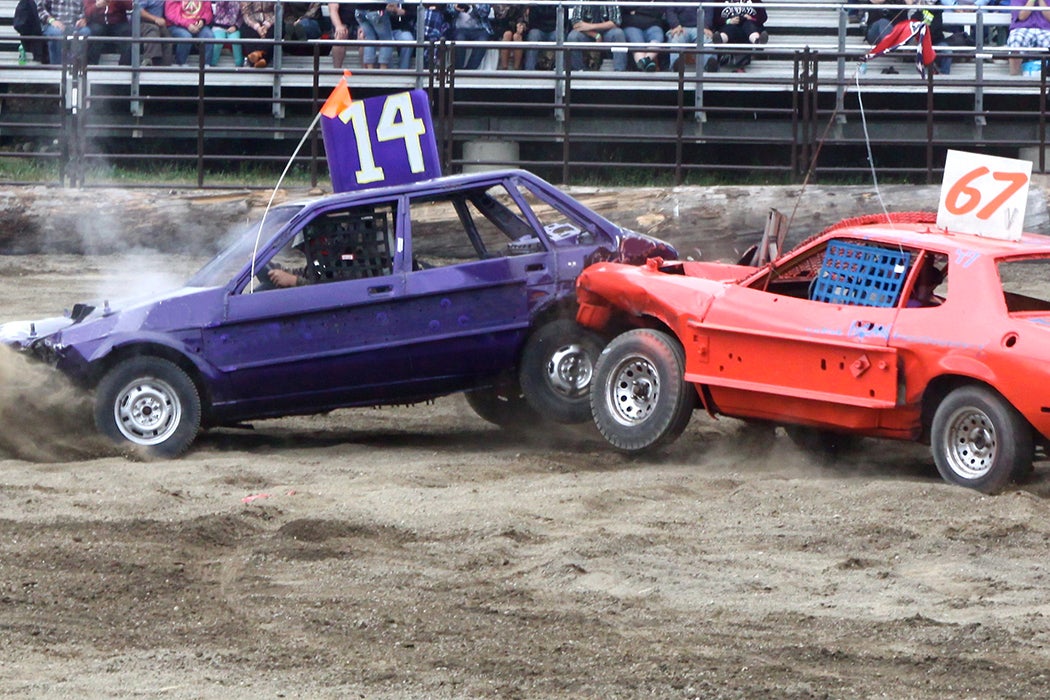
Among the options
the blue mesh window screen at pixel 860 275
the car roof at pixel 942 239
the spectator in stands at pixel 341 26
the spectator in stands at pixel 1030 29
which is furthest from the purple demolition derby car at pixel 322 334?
the spectator in stands at pixel 1030 29

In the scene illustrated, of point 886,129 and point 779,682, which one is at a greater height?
point 886,129

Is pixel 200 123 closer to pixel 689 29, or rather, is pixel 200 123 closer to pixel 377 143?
pixel 689 29

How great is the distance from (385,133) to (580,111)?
351 inches

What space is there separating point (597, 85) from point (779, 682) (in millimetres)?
14576

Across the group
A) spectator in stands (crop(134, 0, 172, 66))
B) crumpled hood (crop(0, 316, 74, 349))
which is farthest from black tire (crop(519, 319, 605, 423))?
spectator in stands (crop(134, 0, 172, 66))

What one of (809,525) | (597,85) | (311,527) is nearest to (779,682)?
(809,525)

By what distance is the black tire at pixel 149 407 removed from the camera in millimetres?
9875

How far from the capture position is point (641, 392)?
968cm

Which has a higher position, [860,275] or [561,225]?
[561,225]

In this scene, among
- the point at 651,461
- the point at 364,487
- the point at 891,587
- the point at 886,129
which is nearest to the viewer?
the point at 891,587

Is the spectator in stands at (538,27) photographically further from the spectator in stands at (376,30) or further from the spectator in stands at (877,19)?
the spectator in stands at (877,19)

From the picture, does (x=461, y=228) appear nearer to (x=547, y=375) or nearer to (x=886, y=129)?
(x=547, y=375)

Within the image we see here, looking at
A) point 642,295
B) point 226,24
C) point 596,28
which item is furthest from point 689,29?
point 642,295

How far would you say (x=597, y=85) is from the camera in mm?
19469
